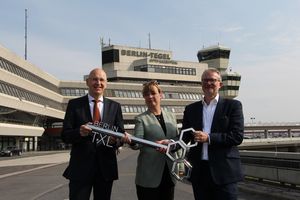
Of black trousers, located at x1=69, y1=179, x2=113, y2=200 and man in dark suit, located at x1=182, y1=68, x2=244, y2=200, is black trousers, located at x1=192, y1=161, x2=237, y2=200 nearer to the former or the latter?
man in dark suit, located at x1=182, y1=68, x2=244, y2=200

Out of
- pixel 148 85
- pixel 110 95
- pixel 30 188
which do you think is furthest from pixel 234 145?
pixel 110 95

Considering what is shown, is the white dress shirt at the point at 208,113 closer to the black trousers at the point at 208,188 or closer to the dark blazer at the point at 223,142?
the dark blazer at the point at 223,142

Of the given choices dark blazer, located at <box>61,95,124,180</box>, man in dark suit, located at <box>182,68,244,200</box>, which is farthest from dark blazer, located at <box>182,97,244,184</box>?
dark blazer, located at <box>61,95,124,180</box>

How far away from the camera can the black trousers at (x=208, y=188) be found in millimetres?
4684

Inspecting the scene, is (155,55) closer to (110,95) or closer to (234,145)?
(110,95)

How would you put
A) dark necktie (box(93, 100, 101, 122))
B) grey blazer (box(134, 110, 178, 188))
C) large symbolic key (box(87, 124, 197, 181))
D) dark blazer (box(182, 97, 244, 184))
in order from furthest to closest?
grey blazer (box(134, 110, 178, 188)) < dark necktie (box(93, 100, 101, 122)) < dark blazer (box(182, 97, 244, 184)) < large symbolic key (box(87, 124, 197, 181))

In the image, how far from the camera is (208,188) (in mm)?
4785

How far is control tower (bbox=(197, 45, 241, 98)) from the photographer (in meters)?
129

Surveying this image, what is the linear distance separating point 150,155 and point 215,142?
3.01 feet

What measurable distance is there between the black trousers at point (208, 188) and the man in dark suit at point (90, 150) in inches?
34.7

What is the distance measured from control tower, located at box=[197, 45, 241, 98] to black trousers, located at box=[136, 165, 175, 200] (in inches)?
4865

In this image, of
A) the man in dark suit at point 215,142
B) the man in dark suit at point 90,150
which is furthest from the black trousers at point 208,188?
the man in dark suit at point 90,150

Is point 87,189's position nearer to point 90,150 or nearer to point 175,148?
point 90,150

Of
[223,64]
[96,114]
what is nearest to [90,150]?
[96,114]
